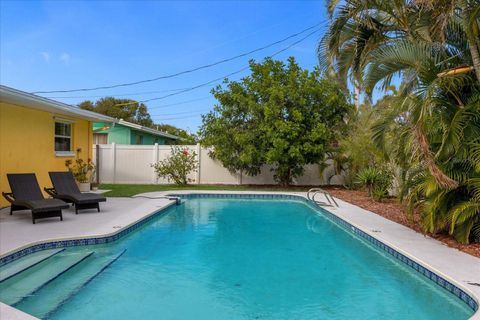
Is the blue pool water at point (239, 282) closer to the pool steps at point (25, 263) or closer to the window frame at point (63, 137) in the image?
the pool steps at point (25, 263)

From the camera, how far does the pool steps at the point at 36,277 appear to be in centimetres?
512

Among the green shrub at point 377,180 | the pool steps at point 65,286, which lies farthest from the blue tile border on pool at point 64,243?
the green shrub at point 377,180

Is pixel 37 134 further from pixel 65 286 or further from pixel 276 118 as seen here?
pixel 276 118

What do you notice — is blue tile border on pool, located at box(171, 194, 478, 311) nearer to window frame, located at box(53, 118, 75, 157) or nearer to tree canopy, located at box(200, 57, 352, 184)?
tree canopy, located at box(200, 57, 352, 184)

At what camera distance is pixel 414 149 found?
6.62 m

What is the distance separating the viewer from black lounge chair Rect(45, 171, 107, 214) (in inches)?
399

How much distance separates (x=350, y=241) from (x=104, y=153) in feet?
49.1

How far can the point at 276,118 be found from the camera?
1725cm

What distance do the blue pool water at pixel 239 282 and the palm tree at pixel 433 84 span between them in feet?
5.47

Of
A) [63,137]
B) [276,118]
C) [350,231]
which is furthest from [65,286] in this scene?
[276,118]

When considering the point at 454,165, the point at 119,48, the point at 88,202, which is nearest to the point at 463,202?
the point at 454,165

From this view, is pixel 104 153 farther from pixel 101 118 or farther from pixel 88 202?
pixel 88 202

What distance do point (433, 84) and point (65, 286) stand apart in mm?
7002

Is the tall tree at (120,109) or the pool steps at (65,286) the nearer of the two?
the pool steps at (65,286)
